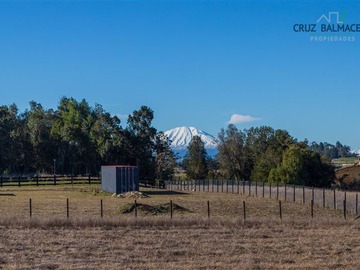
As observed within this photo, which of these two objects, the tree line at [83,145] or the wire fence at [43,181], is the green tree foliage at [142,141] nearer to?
the tree line at [83,145]

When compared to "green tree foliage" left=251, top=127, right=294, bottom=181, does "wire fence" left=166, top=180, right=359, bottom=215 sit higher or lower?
lower

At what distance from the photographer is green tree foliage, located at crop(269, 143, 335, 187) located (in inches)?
3403

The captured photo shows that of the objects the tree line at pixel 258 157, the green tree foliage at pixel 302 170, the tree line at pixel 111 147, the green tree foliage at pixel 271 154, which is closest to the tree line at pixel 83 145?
the tree line at pixel 111 147

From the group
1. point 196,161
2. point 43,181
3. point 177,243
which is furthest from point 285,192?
point 196,161

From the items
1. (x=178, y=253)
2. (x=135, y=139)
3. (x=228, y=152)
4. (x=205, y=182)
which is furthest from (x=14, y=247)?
(x=228, y=152)

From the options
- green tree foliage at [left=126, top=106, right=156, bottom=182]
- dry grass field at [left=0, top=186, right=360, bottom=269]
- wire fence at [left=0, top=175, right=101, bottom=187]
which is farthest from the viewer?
green tree foliage at [left=126, top=106, right=156, bottom=182]

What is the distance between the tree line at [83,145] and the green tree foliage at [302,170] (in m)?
28.8

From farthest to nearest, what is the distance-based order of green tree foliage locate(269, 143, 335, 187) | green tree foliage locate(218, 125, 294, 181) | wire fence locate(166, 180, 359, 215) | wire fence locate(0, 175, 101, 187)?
green tree foliage locate(218, 125, 294, 181), green tree foliage locate(269, 143, 335, 187), wire fence locate(0, 175, 101, 187), wire fence locate(166, 180, 359, 215)

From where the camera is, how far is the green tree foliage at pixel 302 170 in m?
86.4

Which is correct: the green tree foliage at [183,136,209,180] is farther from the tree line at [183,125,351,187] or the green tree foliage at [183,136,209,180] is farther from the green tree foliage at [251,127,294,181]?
the green tree foliage at [251,127,294,181]

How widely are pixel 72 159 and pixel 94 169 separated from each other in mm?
4603

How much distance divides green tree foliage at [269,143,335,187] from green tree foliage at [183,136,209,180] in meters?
28.6

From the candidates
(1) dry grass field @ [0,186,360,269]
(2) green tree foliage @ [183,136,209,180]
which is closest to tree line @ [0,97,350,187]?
(2) green tree foliage @ [183,136,209,180]

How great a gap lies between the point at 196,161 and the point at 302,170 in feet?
117
